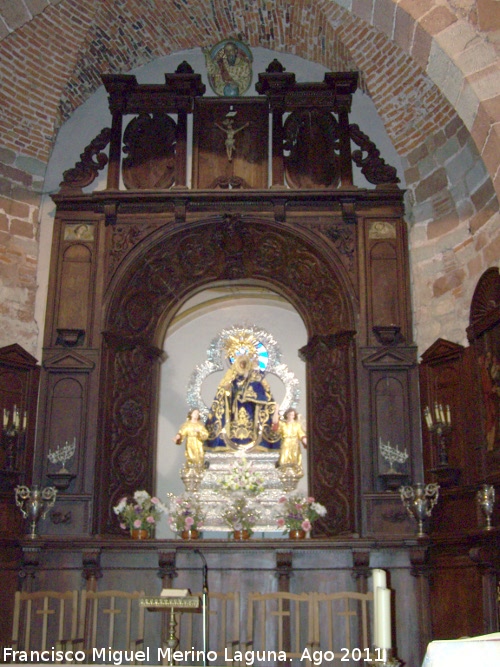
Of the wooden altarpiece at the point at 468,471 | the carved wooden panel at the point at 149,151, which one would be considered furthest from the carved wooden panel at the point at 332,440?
the carved wooden panel at the point at 149,151

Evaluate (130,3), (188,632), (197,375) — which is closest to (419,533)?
(188,632)

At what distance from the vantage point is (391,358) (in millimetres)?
8641

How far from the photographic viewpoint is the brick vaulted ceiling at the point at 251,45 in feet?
28.3

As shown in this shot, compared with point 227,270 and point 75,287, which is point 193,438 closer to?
point 227,270

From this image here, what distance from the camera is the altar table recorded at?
1.56 m

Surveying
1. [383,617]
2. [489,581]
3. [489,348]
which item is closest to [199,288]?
[489,348]

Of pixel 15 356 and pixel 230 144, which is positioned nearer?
pixel 15 356

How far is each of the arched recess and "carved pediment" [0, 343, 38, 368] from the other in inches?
33.4

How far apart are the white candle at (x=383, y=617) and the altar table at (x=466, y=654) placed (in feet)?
2.48

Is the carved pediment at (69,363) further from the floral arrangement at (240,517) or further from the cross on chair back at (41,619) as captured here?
the cross on chair back at (41,619)

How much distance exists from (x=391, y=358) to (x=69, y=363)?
3.70 m

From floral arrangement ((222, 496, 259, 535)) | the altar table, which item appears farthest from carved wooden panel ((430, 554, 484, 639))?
the altar table

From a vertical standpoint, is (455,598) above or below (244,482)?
below

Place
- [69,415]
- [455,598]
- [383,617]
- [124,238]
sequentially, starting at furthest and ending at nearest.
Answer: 1. [124,238]
2. [69,415]
3. [455,598]
4. [383,617]
